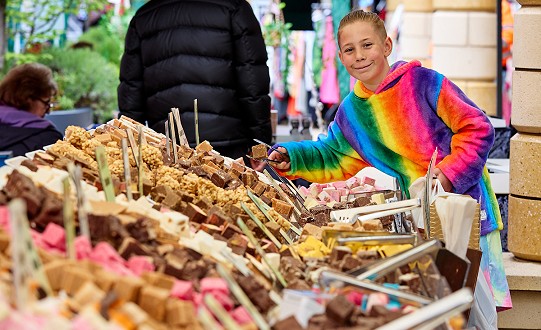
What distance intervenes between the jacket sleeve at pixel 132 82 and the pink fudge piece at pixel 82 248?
3657 mm

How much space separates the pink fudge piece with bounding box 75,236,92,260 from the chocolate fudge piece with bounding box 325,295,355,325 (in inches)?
18.2

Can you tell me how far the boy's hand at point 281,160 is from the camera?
12.8 feet

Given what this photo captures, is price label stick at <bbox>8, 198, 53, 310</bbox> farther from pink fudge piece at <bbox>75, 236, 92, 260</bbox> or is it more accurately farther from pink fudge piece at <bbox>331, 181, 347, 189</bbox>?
pink fudge piece at <bbox>331, 181, 347, 189</bbox>

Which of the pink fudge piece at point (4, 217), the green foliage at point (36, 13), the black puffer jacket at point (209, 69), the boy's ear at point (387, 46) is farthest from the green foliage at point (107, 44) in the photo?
the pink fudge piece at point (4, 217)

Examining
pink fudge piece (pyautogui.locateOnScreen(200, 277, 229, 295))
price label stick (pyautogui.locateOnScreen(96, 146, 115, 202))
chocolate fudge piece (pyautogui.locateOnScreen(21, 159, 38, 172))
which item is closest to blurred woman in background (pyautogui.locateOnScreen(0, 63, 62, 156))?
chocolate fudge piece (pyautogui.locateOnScreen(21, 159, 38, 172))

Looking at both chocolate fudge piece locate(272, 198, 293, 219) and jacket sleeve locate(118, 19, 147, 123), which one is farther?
jacket sleeve locate(118, 19, 147, 123)

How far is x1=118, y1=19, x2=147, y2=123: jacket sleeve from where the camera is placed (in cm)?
554

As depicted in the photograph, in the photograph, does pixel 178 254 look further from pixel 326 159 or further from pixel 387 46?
pixel 326 159

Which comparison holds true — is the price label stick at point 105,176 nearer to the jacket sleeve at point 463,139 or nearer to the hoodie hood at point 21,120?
the jacket sleeve at point 463,139

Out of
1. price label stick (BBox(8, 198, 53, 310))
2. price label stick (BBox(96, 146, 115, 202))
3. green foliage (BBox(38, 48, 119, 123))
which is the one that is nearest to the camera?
price label stick (BBox(8, 198, 53, 310))

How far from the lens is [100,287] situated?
1756mm

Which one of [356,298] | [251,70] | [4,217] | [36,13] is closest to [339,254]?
[356,298]

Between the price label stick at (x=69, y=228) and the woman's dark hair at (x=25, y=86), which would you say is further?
the woman's dark hair at (x=25, y=86)

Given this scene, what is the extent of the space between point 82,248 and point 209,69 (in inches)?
139
